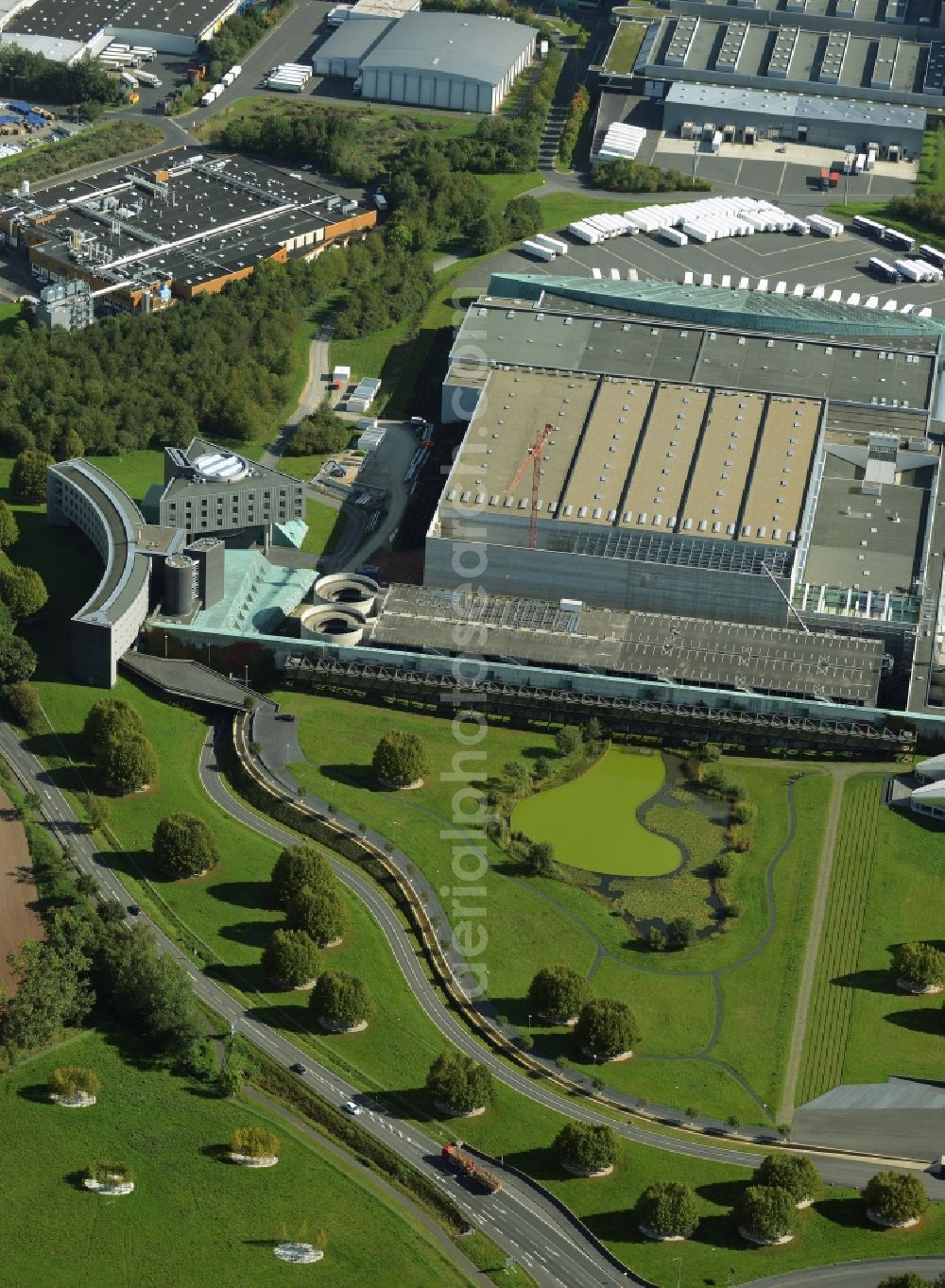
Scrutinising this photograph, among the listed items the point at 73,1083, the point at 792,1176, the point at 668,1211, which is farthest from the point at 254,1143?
the point at 792,1176

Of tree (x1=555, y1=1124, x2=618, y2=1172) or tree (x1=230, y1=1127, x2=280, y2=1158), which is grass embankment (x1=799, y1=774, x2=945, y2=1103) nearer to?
tree (x1=555, y1=1124, x2=618, y2=1172)

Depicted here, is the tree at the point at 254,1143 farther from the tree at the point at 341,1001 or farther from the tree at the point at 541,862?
the tree at the point at 541,862

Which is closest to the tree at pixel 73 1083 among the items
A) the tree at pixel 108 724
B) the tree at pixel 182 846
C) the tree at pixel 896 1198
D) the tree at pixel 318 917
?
the tree at pixel 318 917

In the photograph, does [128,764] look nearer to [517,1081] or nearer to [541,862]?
[541,862]

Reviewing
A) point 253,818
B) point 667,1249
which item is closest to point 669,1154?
point 667,1249

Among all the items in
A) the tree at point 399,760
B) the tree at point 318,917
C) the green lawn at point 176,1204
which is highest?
the tree at point 399,760

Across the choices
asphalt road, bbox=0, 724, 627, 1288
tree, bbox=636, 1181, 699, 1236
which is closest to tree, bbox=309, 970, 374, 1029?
asphalt road, bbox=0, 724, 627, 1288
